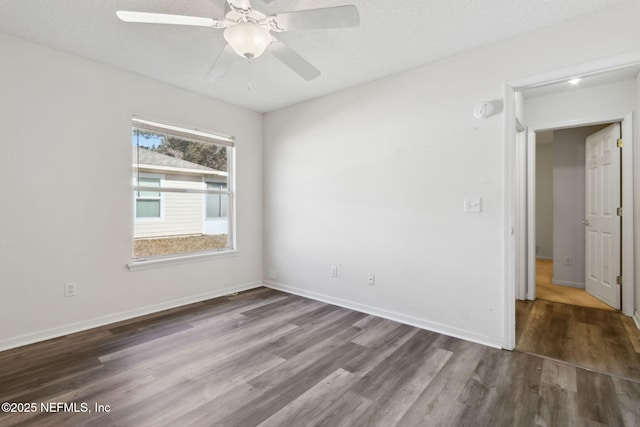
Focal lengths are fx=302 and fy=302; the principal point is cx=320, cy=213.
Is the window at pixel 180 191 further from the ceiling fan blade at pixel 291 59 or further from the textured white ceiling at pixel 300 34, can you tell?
the ceiling fan blade at pixel 291 59

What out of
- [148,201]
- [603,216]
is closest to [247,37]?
[148,201]

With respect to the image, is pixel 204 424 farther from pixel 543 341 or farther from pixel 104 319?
pixel 543 341

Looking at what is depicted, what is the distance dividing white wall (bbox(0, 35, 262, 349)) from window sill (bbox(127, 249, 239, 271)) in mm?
71

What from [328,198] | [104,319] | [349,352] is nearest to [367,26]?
[328,198]

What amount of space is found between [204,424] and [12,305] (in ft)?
7.01

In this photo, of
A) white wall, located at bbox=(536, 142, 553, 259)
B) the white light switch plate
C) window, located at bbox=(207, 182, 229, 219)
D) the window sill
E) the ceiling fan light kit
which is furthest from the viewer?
white wall, located at bbox=(536, 142, 553, 259)

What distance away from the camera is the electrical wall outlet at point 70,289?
2.75 meters

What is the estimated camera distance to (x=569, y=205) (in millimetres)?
4422

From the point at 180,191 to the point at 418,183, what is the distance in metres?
2.69

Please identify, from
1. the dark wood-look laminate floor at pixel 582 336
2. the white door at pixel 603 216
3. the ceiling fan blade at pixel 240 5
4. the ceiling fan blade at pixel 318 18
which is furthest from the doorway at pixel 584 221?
the ceiling fan blade at pixel 240 5

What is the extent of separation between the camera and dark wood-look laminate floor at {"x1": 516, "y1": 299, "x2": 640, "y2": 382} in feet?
7.37

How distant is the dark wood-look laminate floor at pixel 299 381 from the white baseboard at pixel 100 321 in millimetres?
91

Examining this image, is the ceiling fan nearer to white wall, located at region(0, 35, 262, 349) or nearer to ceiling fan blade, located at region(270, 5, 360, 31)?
ceiling fan blade, located at region(270, 5, 360, 31)

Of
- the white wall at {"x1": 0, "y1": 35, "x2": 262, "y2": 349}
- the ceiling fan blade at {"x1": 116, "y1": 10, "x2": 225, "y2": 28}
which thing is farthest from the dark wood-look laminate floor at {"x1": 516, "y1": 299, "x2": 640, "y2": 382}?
the white wall at {"x1": 0, "y1": 35, "x2": 262, "y2": 349}
